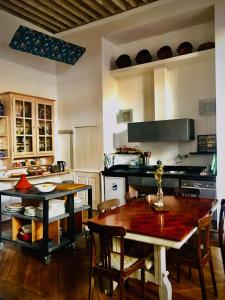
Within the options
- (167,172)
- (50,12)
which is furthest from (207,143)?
(50,12)

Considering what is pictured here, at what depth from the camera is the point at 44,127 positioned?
18.7 feet

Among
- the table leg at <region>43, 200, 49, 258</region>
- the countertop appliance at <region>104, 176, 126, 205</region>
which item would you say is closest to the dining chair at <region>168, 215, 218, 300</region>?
the table leg at <region>43, 200, 49, 258</region>

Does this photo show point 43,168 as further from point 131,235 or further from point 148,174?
point 131,235

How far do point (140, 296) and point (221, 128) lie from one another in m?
2.98

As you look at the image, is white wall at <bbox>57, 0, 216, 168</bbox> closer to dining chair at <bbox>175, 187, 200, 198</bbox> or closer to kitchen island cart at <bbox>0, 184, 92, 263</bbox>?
kitchen island cart at <bbox>0, 184, 92, 263</bbox>

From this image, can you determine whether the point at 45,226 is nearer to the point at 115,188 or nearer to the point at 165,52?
the point at 115,188

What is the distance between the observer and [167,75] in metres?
5.29

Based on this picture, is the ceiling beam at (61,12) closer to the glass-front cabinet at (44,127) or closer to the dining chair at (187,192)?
the glass-front cabinet at (44,127)

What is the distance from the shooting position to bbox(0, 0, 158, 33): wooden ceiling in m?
4.93

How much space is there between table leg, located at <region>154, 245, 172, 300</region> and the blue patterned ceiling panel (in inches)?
159

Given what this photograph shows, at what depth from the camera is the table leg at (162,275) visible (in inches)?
81.4

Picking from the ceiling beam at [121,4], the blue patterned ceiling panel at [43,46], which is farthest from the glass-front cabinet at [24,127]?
the ceiling beam at [121,4]

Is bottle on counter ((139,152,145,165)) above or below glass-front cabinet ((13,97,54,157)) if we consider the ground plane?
below

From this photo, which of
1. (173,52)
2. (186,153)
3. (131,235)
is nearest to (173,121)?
(186,153)
